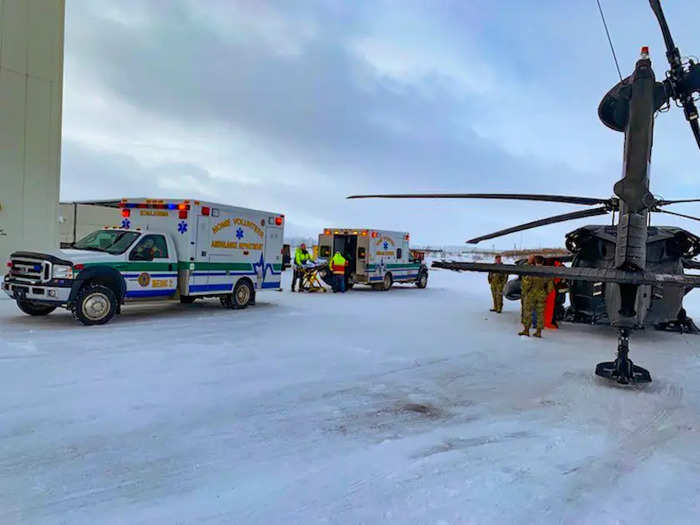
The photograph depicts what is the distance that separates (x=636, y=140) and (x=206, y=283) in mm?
9533

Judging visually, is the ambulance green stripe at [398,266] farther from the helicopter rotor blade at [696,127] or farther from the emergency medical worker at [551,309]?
the helicopter rotor blade at [696,127]

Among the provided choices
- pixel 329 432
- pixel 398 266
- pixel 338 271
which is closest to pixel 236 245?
pixel 338 271

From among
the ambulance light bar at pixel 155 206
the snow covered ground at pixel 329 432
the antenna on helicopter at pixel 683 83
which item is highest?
the antenna on helicopter at pixel 683 83

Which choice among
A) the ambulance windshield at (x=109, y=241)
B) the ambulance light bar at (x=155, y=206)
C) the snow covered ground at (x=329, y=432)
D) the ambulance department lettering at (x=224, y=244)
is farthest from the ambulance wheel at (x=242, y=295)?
the snow covered ground at (x=329, y=432)

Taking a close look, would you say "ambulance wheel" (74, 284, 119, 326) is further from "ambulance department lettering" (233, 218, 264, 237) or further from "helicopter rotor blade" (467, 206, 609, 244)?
"helicopter rotor blade" (467, 206, 609, 244)

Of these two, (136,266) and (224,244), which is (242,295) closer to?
(224,244)

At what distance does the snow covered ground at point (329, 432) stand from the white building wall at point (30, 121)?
38.3 feet

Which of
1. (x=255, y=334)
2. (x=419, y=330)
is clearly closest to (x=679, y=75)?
(x=419, y=330)

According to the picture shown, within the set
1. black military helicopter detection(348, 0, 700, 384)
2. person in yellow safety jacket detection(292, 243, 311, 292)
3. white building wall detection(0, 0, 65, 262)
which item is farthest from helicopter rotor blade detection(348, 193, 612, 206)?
white building wall detection(0, 0, 65, 262)

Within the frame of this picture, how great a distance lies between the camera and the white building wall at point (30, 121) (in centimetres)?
1844

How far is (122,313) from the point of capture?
11.7 meters

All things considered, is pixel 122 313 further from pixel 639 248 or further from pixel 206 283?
pixel 639 248

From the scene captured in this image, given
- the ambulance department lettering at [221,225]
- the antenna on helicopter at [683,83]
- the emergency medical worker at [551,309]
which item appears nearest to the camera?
Answer: the antenna on helicopter at [683,83]

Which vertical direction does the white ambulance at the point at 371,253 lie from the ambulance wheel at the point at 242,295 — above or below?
above
